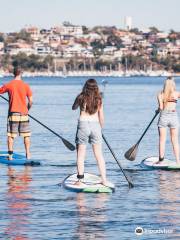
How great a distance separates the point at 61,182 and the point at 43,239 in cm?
491

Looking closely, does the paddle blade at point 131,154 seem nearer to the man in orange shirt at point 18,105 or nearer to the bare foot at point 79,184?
the man in orange shirt at point 18,105

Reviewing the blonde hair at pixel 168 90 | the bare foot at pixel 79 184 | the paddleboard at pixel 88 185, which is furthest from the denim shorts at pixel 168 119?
the bare foot at pixel 79 184

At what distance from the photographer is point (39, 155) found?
893 inches

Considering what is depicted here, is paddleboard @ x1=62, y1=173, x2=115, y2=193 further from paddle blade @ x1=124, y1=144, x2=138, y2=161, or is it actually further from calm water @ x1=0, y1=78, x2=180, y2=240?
paddle blade @ x1=124, y1=144, x2=138, y2=161

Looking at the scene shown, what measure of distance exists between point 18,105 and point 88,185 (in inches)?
154

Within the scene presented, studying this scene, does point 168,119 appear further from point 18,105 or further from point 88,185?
point 88,185

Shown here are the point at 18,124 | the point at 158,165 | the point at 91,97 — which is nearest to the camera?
the point at 91,97

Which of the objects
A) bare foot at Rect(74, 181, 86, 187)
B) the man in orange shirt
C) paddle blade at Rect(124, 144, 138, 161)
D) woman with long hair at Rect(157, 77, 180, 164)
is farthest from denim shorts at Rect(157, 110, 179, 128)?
bare foot at Rect(74, 181, 86, 187)

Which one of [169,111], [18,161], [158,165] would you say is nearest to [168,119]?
[169,111]

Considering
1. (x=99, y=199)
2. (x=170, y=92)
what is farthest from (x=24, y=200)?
(x=170, y=92)

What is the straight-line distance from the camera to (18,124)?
2000 cm

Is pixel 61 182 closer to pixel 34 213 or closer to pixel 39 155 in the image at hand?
pixel 34 213

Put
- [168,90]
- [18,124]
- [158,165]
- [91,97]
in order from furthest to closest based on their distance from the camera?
[18,124] → [158,165] → [168,90] → [91,97]

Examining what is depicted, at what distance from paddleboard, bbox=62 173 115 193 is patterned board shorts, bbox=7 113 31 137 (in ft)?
10.8
